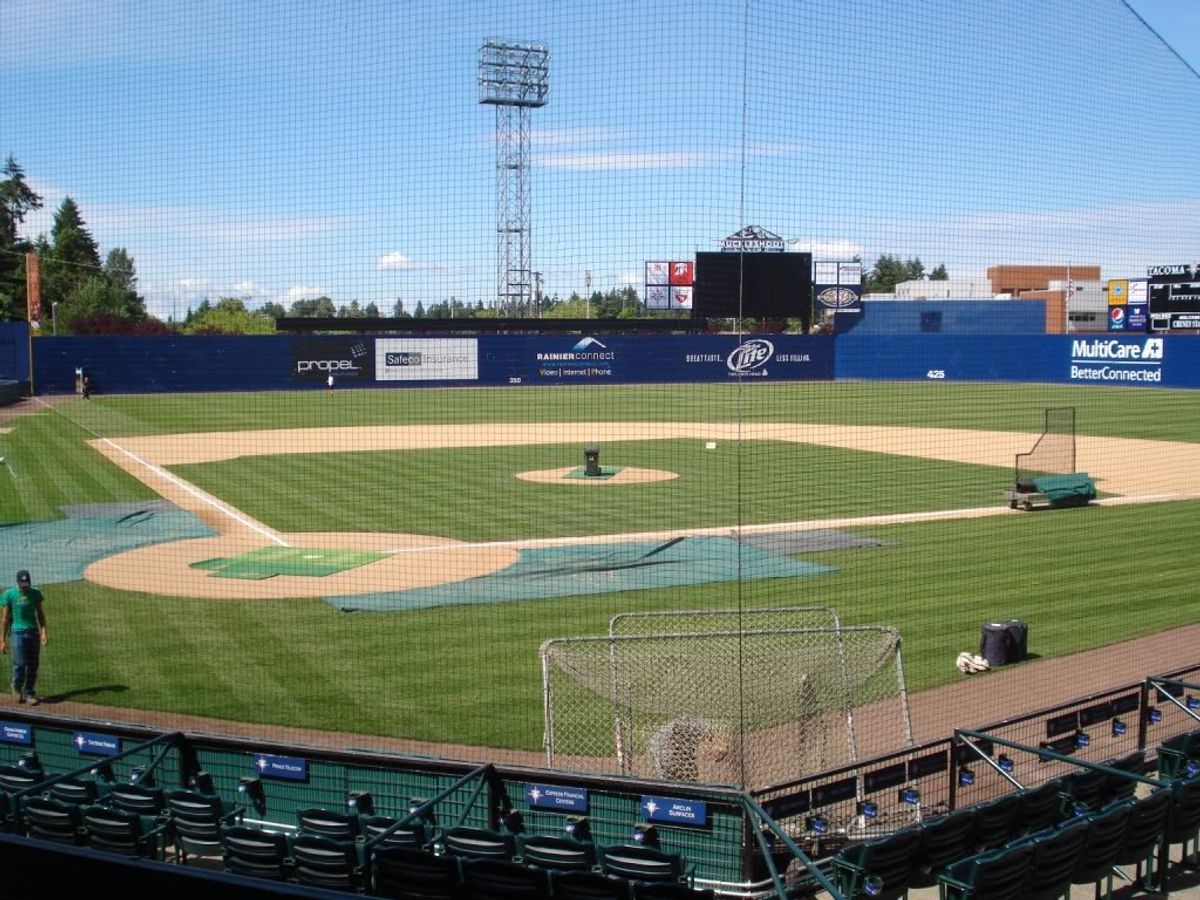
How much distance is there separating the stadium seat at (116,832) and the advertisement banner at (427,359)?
103ft

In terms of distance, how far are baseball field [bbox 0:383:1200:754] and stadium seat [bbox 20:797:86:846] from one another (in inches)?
136

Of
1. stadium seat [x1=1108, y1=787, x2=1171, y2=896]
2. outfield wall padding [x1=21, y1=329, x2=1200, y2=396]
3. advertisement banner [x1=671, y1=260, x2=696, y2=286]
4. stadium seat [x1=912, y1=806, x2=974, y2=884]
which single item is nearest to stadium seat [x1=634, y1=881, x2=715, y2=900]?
stadium seat [x1=912, y1=806, x2=974, y2=884]

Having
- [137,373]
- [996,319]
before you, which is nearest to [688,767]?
[996,319]

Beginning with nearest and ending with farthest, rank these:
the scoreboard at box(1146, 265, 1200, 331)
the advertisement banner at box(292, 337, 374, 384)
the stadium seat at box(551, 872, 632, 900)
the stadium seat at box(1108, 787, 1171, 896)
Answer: the stadium seat at box(551, 872, 632, 900) < the stadium seat at box(1108, 787, 1171, 896) < the scoreboard at box(1146, 265, 1200, 331) < the advertisement banner at box(292, 337, 374, 384)

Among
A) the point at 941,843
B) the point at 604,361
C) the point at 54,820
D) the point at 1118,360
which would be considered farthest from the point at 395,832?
the point at 1118,360

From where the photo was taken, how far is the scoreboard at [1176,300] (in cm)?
3762

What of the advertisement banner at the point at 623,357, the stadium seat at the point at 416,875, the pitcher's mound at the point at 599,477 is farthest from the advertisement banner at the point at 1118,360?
the stadium seat at the point at 416,875

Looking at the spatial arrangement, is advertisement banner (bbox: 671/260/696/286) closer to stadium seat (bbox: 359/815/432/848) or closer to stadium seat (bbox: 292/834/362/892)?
stadium seat (bbox: 359/815/432/848)

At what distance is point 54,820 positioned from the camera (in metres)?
6.12

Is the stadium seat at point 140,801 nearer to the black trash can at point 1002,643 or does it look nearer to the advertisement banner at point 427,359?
the black trash can at point 1002,643

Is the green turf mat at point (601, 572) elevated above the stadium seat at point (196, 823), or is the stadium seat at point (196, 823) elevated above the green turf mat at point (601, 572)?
the stadium seat at point (196, 823)

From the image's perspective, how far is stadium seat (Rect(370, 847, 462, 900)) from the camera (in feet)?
17.4

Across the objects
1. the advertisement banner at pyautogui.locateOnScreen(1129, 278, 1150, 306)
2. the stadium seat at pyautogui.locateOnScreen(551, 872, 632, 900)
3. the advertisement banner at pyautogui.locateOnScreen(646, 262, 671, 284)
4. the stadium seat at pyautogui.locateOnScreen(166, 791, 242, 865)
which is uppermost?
the advertisement banner at pyautogui.locateOnScreen(1129, 278, 1150, 306)

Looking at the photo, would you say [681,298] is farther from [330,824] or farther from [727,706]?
[330,824]
